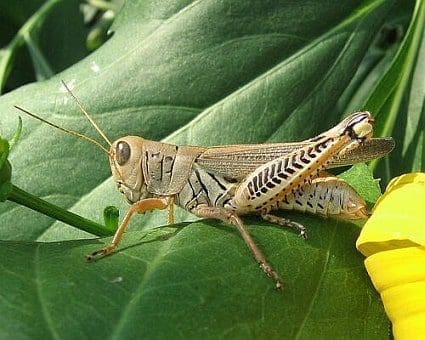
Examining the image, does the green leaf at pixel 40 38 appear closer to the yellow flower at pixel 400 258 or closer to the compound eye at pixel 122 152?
the compound eye at pixel 122 152

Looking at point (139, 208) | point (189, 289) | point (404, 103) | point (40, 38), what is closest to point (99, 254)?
point (189, 289)

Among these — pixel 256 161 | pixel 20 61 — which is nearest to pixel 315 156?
pixel 256 161

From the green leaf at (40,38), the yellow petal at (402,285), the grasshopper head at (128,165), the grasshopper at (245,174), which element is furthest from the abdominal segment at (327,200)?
the green leaf at (40,38)

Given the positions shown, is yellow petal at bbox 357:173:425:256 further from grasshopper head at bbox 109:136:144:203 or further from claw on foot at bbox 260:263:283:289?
grasshopper head at bbox 109:136:144:203

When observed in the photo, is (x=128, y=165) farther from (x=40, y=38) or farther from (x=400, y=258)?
(x=40, y=38)

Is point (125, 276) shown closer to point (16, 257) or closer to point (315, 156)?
point (16, 257)

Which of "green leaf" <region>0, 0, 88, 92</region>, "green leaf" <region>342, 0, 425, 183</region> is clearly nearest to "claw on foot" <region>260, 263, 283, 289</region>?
"green leaf" <region>342, 0, 425, 183</region>
